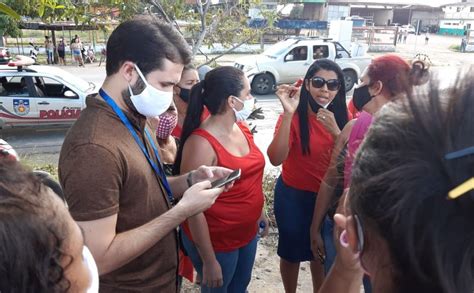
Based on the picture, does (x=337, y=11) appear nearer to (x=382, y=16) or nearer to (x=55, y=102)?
(x=382, y=16)

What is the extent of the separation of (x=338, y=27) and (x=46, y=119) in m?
15.0

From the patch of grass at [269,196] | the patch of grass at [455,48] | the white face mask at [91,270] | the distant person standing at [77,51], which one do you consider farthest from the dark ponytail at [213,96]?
the patch of grass at [455,48]

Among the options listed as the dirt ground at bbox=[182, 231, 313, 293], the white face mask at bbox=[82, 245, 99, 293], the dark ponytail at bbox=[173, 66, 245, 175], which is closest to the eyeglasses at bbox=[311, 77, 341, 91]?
the dark ponytail at bbox=[173, 66, 245, 175]

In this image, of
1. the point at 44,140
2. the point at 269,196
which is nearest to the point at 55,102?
the point at 44,140

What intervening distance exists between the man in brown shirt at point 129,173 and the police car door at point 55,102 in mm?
6719

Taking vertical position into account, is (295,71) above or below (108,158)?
below

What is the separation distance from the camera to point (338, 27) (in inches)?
753

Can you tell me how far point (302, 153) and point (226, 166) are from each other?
0.72m

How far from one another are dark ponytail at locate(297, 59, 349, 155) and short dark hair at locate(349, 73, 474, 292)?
191 cm

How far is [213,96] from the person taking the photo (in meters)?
2.43

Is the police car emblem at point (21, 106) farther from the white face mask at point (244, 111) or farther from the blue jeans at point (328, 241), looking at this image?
the blue jeans at point (328, 241)

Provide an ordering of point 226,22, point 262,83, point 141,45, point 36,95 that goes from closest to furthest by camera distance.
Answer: point 141,45
point 226,22
point 36,95
point 262,83

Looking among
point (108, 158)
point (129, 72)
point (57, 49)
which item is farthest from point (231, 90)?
point (57, 49)

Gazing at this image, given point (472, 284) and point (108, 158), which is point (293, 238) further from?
point (472, 284)
